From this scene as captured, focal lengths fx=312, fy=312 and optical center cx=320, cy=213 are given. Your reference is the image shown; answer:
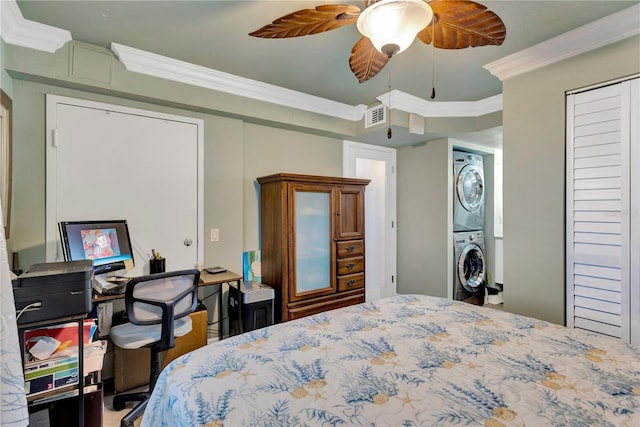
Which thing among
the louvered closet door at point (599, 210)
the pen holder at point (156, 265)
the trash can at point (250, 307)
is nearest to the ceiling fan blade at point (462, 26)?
the louvered closet door at point (599, 210)

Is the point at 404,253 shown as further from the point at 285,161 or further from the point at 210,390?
the point at 210,390

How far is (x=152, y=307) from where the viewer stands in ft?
6.01

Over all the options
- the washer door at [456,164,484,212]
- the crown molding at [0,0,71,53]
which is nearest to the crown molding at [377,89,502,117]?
the washer door at [456,164,484,212]

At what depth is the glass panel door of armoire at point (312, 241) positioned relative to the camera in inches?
A: 112

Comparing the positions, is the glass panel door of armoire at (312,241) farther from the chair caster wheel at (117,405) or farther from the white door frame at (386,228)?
the chair caster wheel at (117,405)

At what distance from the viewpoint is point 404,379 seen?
105 centimetres

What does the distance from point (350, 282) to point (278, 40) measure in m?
2.23

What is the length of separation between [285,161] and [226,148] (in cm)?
66

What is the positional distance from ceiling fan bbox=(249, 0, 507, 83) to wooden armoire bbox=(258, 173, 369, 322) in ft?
4.58

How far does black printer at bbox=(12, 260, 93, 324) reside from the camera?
4.41 ft

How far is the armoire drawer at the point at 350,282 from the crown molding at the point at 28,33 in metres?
2.77

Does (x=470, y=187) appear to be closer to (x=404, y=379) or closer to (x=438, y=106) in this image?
(x=438, y=106)

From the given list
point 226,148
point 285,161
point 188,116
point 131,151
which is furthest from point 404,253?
point 131,151

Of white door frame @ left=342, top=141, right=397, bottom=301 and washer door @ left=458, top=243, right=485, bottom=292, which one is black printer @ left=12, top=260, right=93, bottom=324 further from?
washer door @ left=458, top=243, right=485, bottom=292
